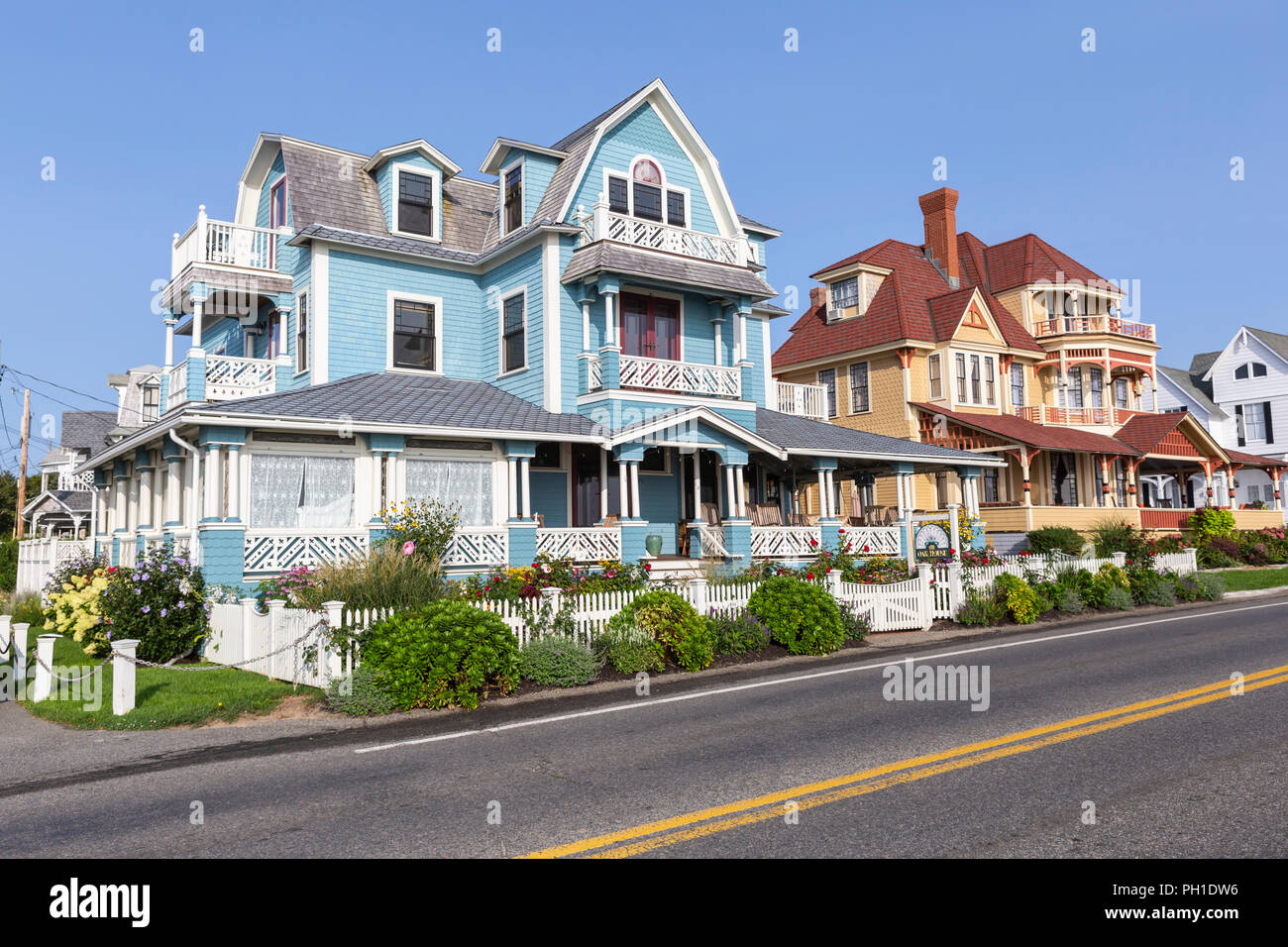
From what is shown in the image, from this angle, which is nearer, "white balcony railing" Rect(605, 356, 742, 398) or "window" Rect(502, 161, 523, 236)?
"white balcony railing" Rect(605, 356, 742, 398)

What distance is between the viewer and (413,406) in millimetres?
18984

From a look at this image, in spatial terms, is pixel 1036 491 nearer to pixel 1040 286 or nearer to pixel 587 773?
pixel 1040 286

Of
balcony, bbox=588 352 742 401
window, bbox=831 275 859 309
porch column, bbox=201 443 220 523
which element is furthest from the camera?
window, bbox=831 275 859 309

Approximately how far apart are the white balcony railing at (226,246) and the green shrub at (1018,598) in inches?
684

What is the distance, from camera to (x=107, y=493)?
24.4 m

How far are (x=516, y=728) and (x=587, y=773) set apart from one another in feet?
7.79

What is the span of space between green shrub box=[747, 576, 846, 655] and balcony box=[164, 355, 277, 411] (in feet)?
40.8

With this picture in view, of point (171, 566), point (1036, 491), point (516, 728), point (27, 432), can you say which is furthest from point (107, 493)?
point (1036, 491)

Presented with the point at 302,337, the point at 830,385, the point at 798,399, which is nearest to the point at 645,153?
the point at 798,399

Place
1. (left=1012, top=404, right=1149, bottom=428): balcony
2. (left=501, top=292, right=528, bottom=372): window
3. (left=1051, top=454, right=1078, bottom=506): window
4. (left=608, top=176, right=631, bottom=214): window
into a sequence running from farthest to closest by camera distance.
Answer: (left=1051, top=454, right=1078, bottom=506): window
(left=1012, top=404, right=1149, bottom=428): balcony
(left=608, top=176, right=631, bottom=214): window
(left=501, top=292, right=528, bottom=372): window

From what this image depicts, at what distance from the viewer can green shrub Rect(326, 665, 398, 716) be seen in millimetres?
10648

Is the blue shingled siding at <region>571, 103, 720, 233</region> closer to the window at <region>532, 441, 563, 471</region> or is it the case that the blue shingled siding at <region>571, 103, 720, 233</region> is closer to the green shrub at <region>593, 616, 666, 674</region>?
the window at <region>532, 441, 563, 471</region>

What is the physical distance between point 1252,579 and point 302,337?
26.8 meters

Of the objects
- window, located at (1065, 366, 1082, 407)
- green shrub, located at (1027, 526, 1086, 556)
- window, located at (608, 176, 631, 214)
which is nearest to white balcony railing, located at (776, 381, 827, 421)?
window, located at (608, 176, 631, 214)
